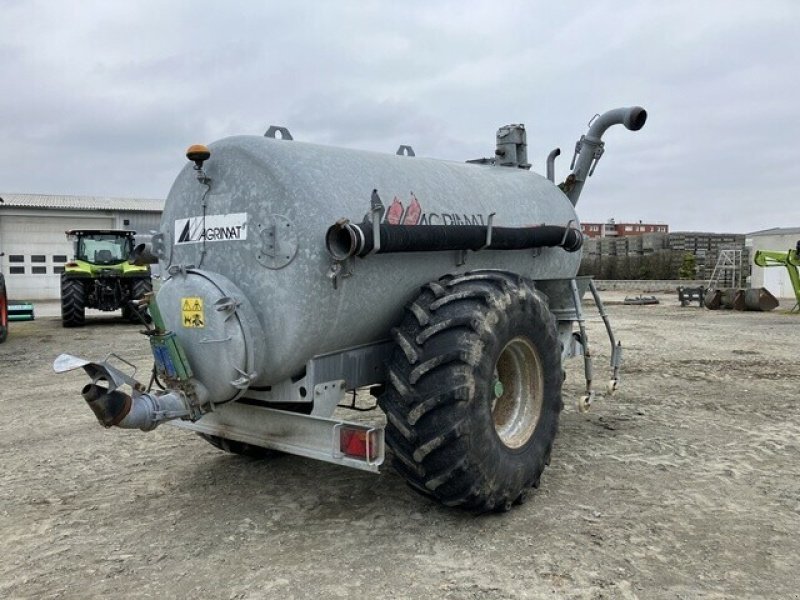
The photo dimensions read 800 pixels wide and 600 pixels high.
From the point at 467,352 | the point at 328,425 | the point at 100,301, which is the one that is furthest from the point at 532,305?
the point at 100,301

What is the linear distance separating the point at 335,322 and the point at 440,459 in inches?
35.9

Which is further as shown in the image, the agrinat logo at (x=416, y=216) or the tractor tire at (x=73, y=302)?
the tractor tire at (x=73, y=302)

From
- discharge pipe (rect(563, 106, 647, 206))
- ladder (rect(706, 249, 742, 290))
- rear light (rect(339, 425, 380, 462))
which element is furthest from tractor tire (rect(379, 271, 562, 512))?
ladder (rect(706, 249, 742, 290))

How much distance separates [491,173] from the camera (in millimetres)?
5168

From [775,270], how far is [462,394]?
27.8 meters

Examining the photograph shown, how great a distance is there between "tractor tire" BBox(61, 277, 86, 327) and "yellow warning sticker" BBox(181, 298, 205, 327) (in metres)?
13.6

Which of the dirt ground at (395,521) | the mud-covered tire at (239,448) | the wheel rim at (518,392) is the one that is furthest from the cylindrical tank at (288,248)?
the mud-covered tire at (239,448)

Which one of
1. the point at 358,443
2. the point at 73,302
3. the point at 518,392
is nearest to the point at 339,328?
the point at 358,443

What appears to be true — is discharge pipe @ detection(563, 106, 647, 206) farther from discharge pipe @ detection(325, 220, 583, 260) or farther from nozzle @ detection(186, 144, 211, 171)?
nozzle @ detection(186, 144, 211, 171)

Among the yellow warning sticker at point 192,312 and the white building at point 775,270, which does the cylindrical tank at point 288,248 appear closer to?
the yellow warning sticker at point 192,312

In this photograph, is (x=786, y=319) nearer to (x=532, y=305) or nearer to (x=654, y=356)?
(x=654, y=356)

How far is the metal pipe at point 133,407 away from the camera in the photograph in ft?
10.4

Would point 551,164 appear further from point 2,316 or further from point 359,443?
point 2,316

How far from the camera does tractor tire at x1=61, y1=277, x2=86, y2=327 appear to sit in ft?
51.7
